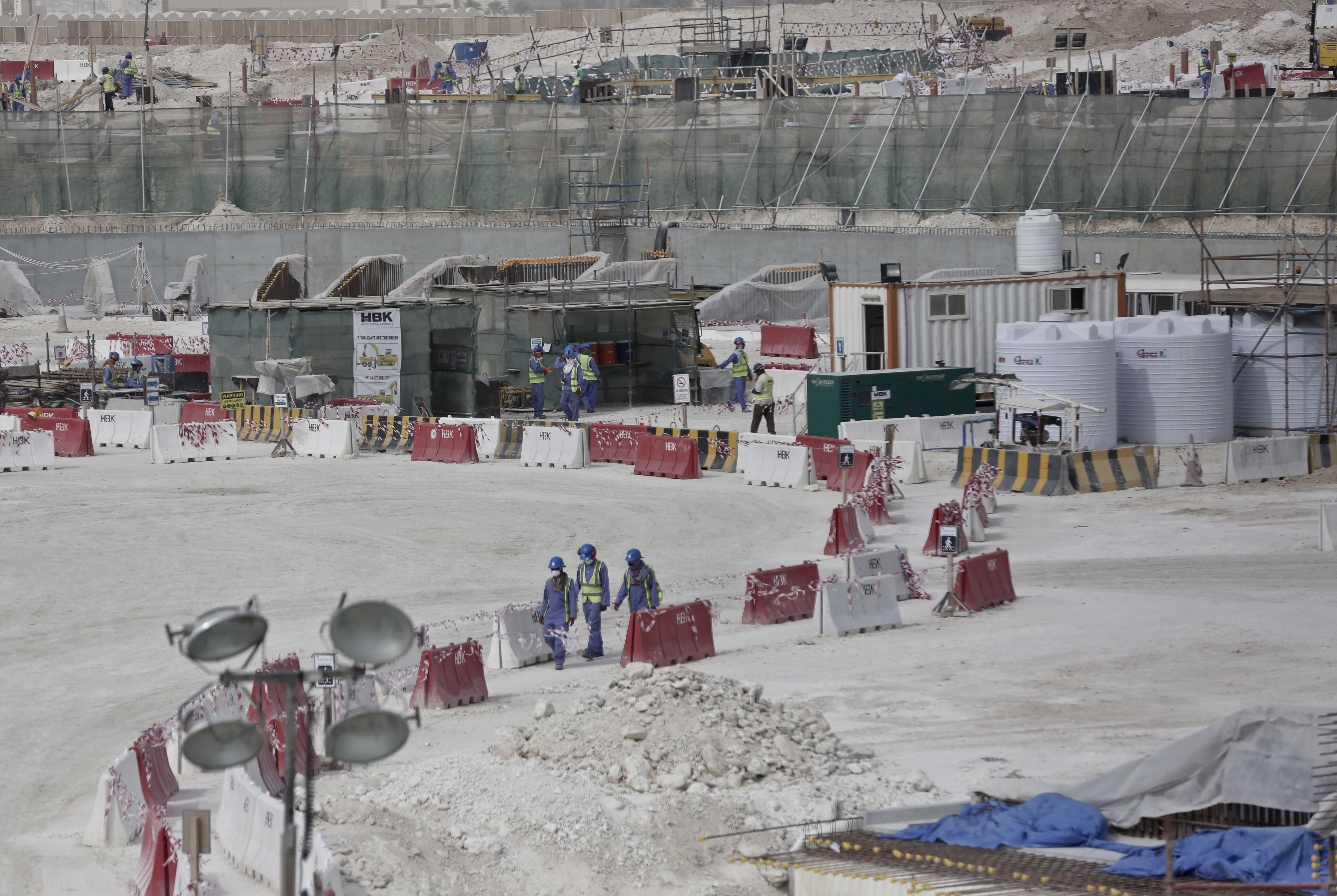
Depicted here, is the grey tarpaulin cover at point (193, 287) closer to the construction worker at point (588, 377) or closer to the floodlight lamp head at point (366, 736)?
the construction worker at point (588, 377)

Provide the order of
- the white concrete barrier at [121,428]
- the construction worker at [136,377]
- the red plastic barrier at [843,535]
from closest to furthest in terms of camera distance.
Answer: the red plastic barrier at [843,535] → the white concrete barrier at [121,428] → the construction worker at [136,377]

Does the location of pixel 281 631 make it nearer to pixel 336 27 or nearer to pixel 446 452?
pixel 446 452

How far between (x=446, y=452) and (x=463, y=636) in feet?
42.3

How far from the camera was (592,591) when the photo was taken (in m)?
17.1

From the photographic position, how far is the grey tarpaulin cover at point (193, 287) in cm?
5209

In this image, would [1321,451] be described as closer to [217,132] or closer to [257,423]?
[257,423]

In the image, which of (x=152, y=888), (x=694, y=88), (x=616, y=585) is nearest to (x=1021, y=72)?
(x=694, y=88)

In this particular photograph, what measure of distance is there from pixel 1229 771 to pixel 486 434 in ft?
70.9

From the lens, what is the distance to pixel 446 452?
30.8 metres

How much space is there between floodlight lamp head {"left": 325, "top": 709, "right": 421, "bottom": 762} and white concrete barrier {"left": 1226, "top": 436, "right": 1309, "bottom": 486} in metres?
21.8

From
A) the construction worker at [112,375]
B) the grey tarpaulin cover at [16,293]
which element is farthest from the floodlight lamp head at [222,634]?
the grey tarpaulin cover at [16,293]

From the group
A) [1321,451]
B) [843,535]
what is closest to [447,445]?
[843,535]

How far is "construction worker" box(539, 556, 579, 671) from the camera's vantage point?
1692cm

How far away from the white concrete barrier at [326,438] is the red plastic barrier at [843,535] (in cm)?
1247
